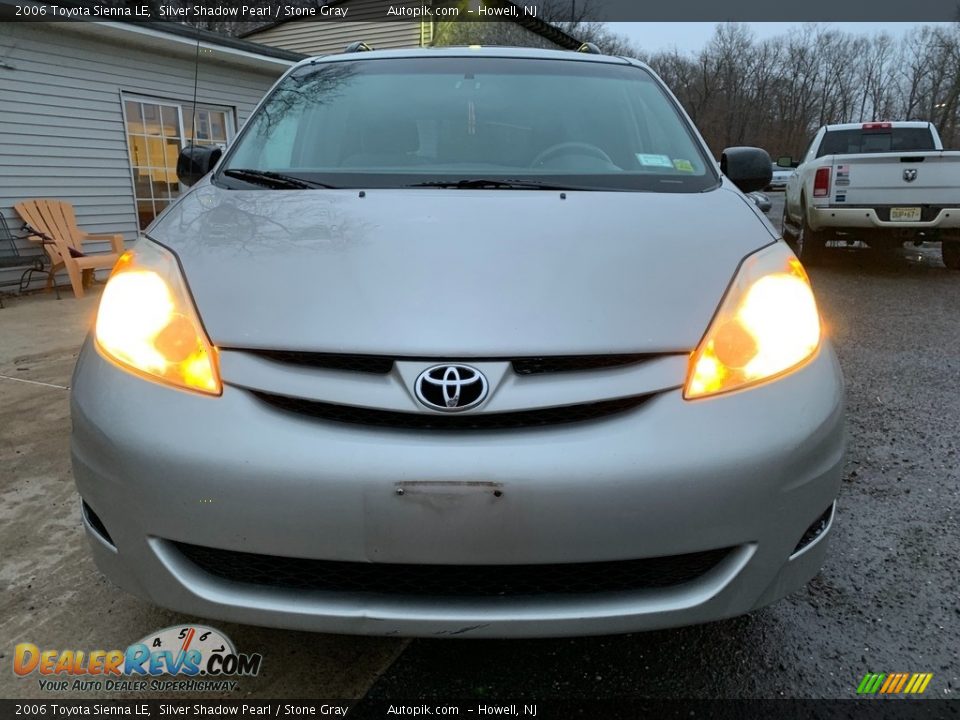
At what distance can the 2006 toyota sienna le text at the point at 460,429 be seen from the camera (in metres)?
1.29

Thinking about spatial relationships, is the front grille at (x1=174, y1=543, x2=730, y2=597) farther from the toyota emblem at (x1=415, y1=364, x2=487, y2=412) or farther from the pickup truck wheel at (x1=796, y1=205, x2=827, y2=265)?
the pickup truck wheel at (x1=796, y1=205, x2=827, y2=265)

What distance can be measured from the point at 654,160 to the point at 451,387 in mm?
1430

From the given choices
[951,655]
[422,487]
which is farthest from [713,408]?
[951,655]

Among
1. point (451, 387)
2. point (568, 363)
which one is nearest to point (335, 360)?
point (451, 387)

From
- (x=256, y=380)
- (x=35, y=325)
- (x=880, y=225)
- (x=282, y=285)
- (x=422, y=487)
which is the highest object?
(x=282, y=285)

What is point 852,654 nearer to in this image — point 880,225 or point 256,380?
point 256,380

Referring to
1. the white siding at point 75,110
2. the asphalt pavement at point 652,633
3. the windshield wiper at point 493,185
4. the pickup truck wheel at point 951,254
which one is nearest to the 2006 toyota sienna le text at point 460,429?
the asphalt pavement at point 652,633

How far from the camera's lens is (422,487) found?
1.26 metres

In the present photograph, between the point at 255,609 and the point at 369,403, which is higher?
the point at 369,403

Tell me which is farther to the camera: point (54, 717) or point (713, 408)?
point (54, 717)

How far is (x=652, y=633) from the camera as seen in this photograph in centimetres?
190

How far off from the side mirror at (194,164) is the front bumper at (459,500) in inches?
58.2

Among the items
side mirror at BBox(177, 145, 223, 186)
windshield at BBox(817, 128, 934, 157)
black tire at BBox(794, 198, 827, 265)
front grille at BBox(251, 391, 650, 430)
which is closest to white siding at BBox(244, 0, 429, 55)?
windshield at BBox(817, 128, 934, 157)

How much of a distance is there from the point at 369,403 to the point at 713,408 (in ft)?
2.24
